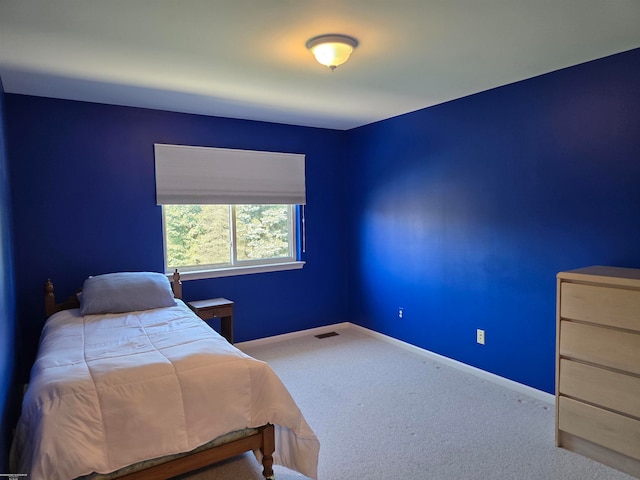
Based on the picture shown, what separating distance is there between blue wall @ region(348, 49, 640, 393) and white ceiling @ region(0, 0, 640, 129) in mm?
268

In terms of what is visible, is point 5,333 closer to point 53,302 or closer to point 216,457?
point 53,302

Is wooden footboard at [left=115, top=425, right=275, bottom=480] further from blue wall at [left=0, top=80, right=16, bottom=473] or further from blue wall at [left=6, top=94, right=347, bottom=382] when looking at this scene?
blue wall at [left=6, top=94, right=347, bottom=382]

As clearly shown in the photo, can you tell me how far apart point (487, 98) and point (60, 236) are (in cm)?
362

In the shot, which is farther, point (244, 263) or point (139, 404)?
point (244, 263)

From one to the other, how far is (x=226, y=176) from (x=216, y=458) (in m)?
2.68

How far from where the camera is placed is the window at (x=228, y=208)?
3.88 meters

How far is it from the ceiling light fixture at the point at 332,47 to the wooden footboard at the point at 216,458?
1.99 metres

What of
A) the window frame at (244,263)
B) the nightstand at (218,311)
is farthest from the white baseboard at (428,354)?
the window frame at (244,263)

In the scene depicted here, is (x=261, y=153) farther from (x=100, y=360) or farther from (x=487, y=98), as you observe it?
(x=100, y=360)

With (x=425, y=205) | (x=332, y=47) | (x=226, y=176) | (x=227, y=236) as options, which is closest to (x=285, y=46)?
(x=332, y=47)

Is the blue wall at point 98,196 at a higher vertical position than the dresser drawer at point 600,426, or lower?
higher

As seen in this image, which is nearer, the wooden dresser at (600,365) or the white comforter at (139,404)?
the white comforter at (139,404)

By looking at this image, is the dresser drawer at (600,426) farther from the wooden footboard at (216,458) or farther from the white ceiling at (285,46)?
the white ceiling at (285,46)

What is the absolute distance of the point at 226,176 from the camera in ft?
13.4
